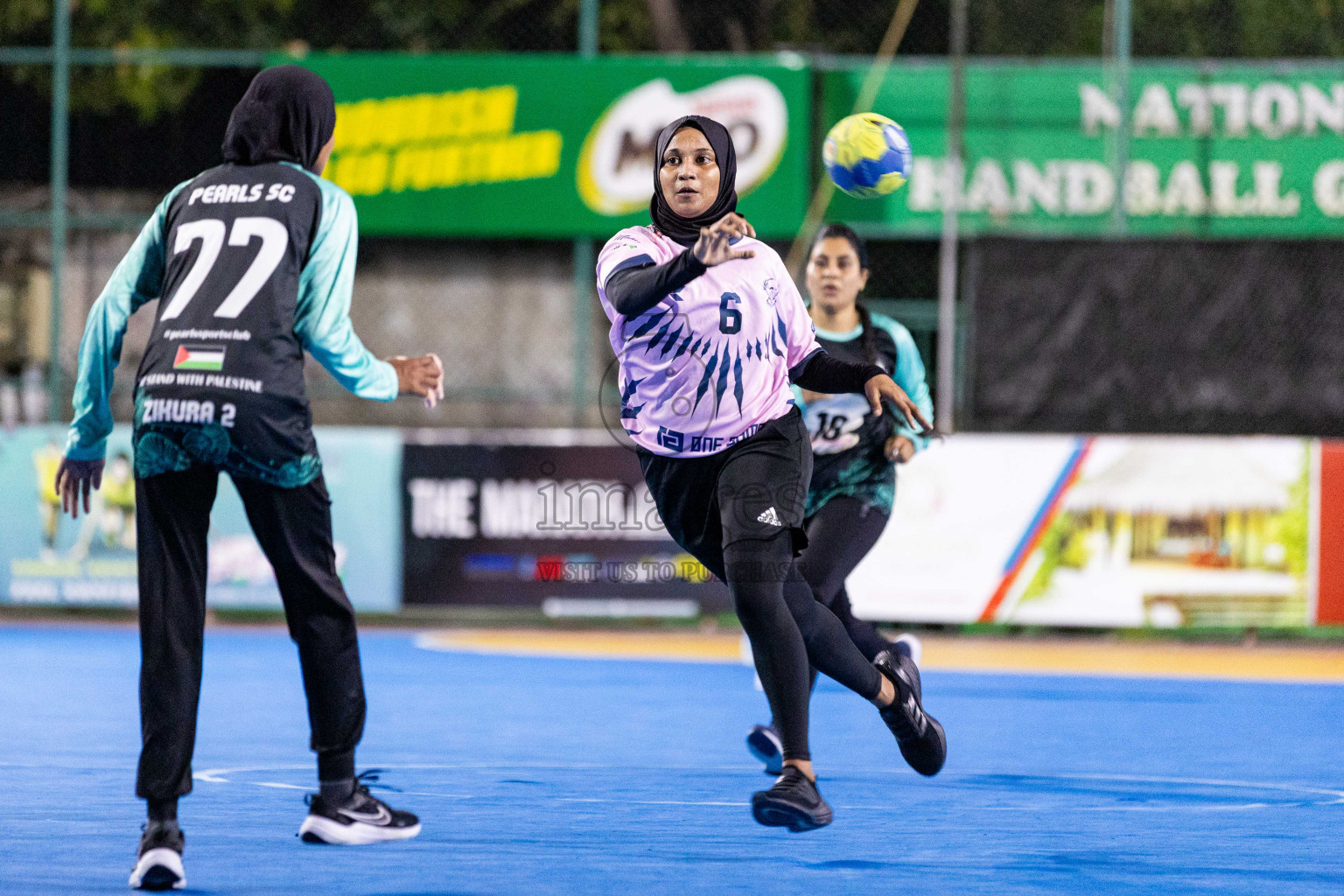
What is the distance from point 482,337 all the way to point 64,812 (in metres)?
10.9

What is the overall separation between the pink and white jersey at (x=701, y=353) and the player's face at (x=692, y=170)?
168mm

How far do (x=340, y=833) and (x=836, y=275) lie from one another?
330 centimetres

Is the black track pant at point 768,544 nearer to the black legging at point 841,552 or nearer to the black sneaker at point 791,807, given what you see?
the black sneaker at point 791,807

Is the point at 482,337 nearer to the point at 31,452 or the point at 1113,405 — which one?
the point at 31,452

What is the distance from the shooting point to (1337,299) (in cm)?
1420

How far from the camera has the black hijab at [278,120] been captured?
16.5ft

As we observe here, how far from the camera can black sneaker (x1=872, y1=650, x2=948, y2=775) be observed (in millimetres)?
5910

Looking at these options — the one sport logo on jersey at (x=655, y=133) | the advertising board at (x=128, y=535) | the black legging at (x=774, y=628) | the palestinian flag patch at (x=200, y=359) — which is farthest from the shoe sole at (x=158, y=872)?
the one sport logo on jersey at (x=655, y=133)

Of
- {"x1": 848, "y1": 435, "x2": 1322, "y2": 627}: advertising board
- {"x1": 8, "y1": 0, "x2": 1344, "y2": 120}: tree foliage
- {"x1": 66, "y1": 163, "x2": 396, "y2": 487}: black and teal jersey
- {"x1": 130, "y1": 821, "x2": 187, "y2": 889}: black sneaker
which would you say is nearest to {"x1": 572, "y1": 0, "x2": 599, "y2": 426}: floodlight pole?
{"x1": 8, "y1": 0, "x2": 1344, "y2": 120}: tree foliage

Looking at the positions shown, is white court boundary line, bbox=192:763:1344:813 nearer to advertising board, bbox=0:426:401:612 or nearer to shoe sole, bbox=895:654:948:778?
shoe sole, bbox=895:654:948:778

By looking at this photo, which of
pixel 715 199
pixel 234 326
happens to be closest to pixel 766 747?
pixel 715 199

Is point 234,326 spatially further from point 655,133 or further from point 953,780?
point 655,133

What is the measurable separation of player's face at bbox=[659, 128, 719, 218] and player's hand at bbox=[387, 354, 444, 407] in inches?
39.0

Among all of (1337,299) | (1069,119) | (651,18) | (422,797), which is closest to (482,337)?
(651,18)
